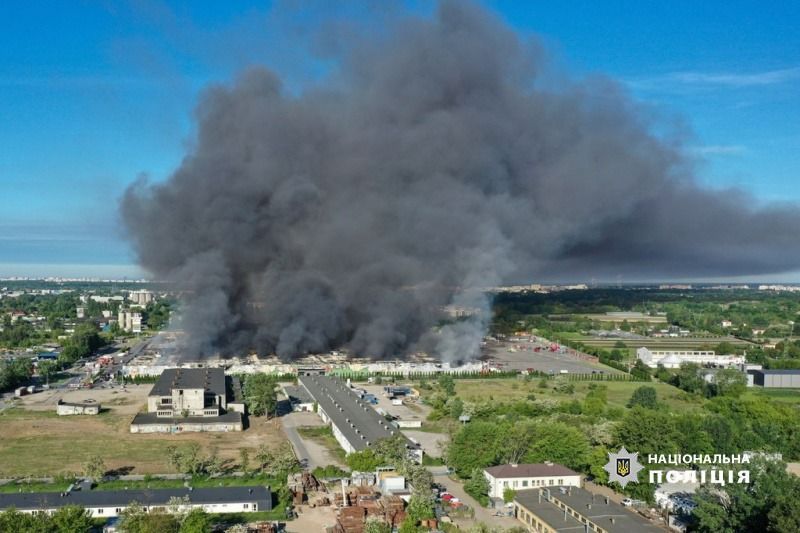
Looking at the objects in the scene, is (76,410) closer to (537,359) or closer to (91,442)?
(91,442)

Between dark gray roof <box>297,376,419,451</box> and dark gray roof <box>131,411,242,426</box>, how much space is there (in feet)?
8.79

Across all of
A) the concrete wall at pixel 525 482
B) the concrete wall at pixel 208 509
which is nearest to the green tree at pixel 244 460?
the concrete wall at pixel 208 509

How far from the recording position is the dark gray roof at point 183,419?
20.8 m

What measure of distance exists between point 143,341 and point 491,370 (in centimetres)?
2187

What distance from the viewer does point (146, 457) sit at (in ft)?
57.8

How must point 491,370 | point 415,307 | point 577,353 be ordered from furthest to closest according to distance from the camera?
1. point 577,353
2. point 415,307
3. point 491,370

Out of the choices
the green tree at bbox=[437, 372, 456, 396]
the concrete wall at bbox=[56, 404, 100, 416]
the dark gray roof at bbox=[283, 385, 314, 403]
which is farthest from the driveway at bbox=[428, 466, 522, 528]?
the concrete wall at bbox=[56, 404, 100, 416]

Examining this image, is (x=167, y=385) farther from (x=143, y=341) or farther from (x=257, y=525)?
(x=143, y=341)

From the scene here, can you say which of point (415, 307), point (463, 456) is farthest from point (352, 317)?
point (463, 456)

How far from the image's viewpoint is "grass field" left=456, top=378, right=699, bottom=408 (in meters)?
25.9

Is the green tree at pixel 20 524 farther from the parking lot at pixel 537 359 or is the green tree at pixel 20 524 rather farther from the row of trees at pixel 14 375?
the parking lot at pixel 537 359

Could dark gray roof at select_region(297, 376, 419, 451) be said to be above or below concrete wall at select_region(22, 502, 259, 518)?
above

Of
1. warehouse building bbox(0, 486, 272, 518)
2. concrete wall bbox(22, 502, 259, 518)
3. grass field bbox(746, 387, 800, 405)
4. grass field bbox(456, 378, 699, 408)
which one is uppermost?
warehouse building bbox(0, 486, 272, 518)

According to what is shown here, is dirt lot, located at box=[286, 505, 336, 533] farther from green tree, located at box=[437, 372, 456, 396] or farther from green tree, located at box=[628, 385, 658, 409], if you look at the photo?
green tree, located at box=[628, 385, 658, 409]
